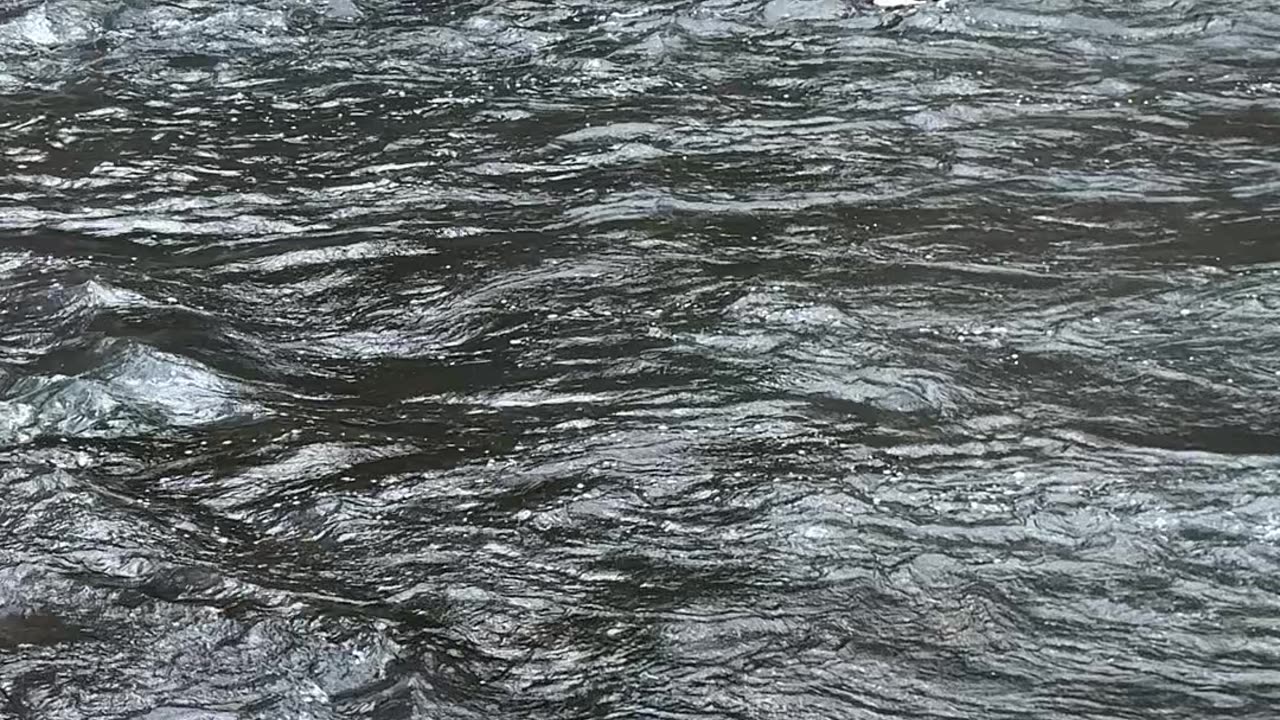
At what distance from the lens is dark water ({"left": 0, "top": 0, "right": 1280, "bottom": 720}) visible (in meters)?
3.94

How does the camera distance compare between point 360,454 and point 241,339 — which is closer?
point 360,454

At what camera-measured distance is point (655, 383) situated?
5.21m

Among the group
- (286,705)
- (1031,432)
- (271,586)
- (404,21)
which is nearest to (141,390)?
(271,586)

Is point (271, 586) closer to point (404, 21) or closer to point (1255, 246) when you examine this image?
point (1255, 246)

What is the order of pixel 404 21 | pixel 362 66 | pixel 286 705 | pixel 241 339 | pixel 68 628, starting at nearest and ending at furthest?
pixel 286 705 → pixel 68 628 → pixel 241 339 → pixel 362 66 → pixel 404 21

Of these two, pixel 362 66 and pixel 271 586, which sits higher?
pixel 362 66

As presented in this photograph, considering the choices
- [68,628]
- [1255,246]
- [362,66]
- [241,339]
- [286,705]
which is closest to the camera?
[286,705]

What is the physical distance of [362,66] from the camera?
8734 millimetres

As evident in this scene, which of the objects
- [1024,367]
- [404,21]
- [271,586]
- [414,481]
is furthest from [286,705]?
[404,21]

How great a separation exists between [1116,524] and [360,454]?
7.50 feet

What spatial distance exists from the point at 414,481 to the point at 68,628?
1096mm

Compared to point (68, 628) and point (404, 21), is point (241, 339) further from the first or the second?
point (404, 21)

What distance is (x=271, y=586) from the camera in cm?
427

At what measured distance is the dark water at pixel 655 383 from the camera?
3.94 meters
